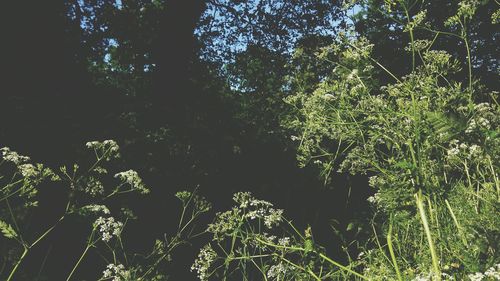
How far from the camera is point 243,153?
870cm

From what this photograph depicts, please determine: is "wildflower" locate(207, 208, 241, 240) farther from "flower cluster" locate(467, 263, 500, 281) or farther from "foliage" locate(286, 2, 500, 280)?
"flower cluster" locate(467, 263, 500, 281)

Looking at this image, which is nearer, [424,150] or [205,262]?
[424,150]

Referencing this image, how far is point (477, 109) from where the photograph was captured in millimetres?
2984

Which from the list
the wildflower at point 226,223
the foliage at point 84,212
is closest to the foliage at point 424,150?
the wildflower at point 226,223

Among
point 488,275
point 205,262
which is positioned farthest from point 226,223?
point 488,275

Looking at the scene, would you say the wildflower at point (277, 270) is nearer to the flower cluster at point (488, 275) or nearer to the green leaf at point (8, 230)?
the flower cluster at point (488, 275)

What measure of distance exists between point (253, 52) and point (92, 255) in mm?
7733

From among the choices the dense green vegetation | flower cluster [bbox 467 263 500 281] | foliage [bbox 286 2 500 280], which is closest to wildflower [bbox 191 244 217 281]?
the dense green vegetation

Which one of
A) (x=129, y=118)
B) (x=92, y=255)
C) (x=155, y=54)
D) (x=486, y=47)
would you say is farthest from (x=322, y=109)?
(x=486, y=47)

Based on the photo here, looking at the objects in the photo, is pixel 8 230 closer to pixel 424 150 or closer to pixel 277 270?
pixel 277 270

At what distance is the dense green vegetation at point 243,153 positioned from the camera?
2.78 m

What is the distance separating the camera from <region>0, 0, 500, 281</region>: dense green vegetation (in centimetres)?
278

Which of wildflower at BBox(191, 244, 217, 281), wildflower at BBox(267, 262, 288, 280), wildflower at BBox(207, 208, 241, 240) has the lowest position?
wildflower at BBox(191, 244, 217, 281)

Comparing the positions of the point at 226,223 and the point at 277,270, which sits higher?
the point at 226,223
